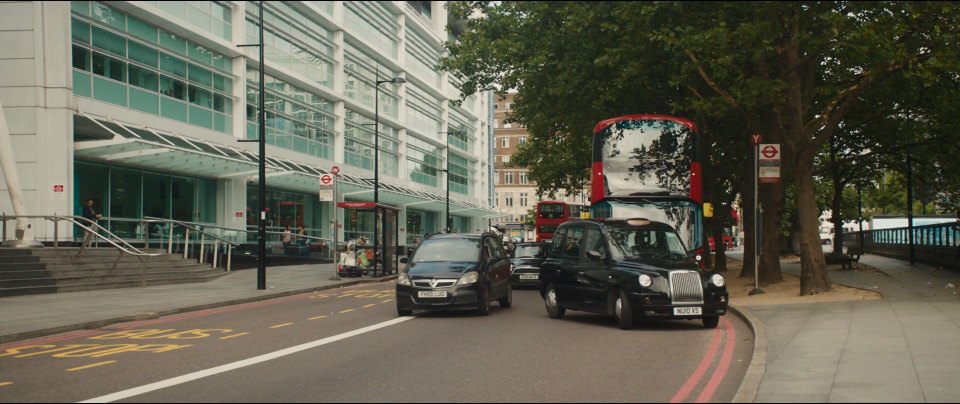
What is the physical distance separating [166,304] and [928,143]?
75.0ft

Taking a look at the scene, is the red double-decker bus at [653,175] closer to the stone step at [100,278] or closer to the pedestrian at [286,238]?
the stone step at [100,278]

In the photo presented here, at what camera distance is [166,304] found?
59.2 feet

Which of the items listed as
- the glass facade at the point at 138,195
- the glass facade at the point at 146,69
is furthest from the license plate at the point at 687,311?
the glass facade at the point at 146,69

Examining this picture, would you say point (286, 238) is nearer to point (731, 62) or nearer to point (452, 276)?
point (452, 276)

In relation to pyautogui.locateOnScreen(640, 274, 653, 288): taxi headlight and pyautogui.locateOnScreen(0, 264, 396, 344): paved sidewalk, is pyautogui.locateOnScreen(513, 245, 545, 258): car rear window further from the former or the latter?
pyautogui.locateOnScreen(640, 274, 653, 288): taxi headlight

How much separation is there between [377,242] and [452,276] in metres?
15.1

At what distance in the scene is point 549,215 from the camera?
50188 mm

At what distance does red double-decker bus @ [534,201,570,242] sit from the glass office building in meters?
9.33

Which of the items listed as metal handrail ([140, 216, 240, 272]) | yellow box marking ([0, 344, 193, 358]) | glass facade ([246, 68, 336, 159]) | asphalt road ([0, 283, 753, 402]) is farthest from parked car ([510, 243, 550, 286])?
glass facade ([246, 68, 336, 159])

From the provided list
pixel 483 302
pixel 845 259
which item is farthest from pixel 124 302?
pixel 845 259

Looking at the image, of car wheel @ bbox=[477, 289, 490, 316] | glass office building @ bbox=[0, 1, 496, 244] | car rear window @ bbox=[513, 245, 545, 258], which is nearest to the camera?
car wheel @ bbox=[477, 289, 490, 316]

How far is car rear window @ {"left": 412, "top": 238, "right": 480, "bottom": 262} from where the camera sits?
16.4 m

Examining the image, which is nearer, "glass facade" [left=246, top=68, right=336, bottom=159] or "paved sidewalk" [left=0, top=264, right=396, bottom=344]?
"paved sidewalk" [left=0, top=264, right=396, bottom=344]

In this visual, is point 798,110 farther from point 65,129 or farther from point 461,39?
point 65,129
